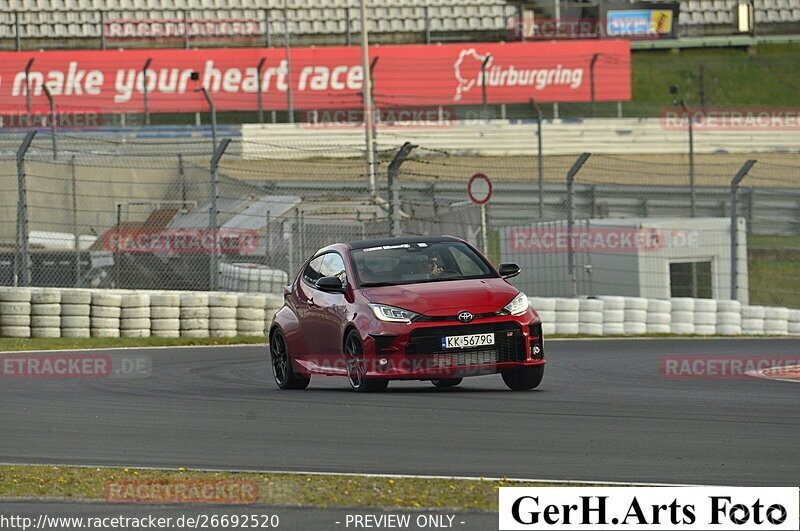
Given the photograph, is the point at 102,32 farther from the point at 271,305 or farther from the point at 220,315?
the point at 220,315

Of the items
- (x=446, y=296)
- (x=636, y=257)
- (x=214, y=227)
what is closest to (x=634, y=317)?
(x=636, y=257)

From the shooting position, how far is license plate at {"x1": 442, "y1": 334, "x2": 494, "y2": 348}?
10.2 meters

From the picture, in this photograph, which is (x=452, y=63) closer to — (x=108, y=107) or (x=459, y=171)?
(x=459, y=171)

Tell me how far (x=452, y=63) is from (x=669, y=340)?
22.8 meters

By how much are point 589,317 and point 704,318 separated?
1.80m

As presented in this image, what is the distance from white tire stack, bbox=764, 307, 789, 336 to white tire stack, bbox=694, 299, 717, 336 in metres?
1.05

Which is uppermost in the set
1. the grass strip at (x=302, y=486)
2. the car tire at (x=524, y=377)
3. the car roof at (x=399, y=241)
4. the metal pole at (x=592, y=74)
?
the metal pole at (x=592, y=74)

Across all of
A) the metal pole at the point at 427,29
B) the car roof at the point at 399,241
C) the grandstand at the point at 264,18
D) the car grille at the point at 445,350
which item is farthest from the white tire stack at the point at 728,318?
the grandstand at the point at 264,18

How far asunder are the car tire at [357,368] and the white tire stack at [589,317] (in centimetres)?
873

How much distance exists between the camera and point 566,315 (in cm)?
1909

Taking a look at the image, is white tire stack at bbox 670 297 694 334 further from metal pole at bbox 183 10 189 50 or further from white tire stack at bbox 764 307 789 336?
metal pole at bbox 183 10 189 50

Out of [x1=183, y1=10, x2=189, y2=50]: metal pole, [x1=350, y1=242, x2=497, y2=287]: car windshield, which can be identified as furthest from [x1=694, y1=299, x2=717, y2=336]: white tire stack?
[x1=183, y1=10, x2=189, y2=50]: metal pole

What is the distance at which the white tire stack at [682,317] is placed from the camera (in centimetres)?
1972

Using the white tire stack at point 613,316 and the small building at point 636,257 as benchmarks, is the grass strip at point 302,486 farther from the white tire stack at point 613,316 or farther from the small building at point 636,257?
the small building at point 636,257
